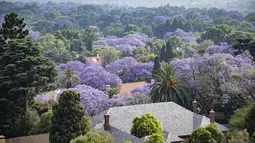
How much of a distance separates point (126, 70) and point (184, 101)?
22.3 meters

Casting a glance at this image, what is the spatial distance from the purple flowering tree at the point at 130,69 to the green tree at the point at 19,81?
81.4 ft

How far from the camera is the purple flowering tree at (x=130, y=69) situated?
63438 millimetres

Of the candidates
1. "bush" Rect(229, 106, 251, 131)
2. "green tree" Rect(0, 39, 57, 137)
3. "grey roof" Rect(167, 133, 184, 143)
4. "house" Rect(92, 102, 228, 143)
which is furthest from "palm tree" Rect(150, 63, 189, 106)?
"grey roof" Rect(167, 133, 184, 143)

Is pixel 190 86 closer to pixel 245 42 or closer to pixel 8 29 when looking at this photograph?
pixel 245 42

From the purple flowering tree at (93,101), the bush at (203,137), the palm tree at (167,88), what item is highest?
the bush at (203,137)

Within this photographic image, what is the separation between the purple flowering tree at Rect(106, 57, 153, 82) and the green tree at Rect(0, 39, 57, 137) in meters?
24.8

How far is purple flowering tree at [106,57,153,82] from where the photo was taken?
63438mm

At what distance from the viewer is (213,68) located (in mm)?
44875

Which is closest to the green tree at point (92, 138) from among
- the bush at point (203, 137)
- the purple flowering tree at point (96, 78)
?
the bush at point (203, 137)

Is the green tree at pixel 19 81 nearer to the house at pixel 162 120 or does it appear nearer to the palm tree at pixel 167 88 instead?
the house at pixel 162 120

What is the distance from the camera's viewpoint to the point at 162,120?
3509 centimetres

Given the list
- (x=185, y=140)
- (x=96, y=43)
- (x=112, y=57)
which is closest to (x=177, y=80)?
(x=185, y=140)

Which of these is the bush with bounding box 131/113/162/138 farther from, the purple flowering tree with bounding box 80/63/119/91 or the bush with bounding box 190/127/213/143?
the purple flowering tree with bounding box 80/63/119/91

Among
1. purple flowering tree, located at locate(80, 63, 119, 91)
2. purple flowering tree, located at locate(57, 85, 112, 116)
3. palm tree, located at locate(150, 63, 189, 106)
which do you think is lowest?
purple flowering tree, located at locate(80, 63, 119, 91)
